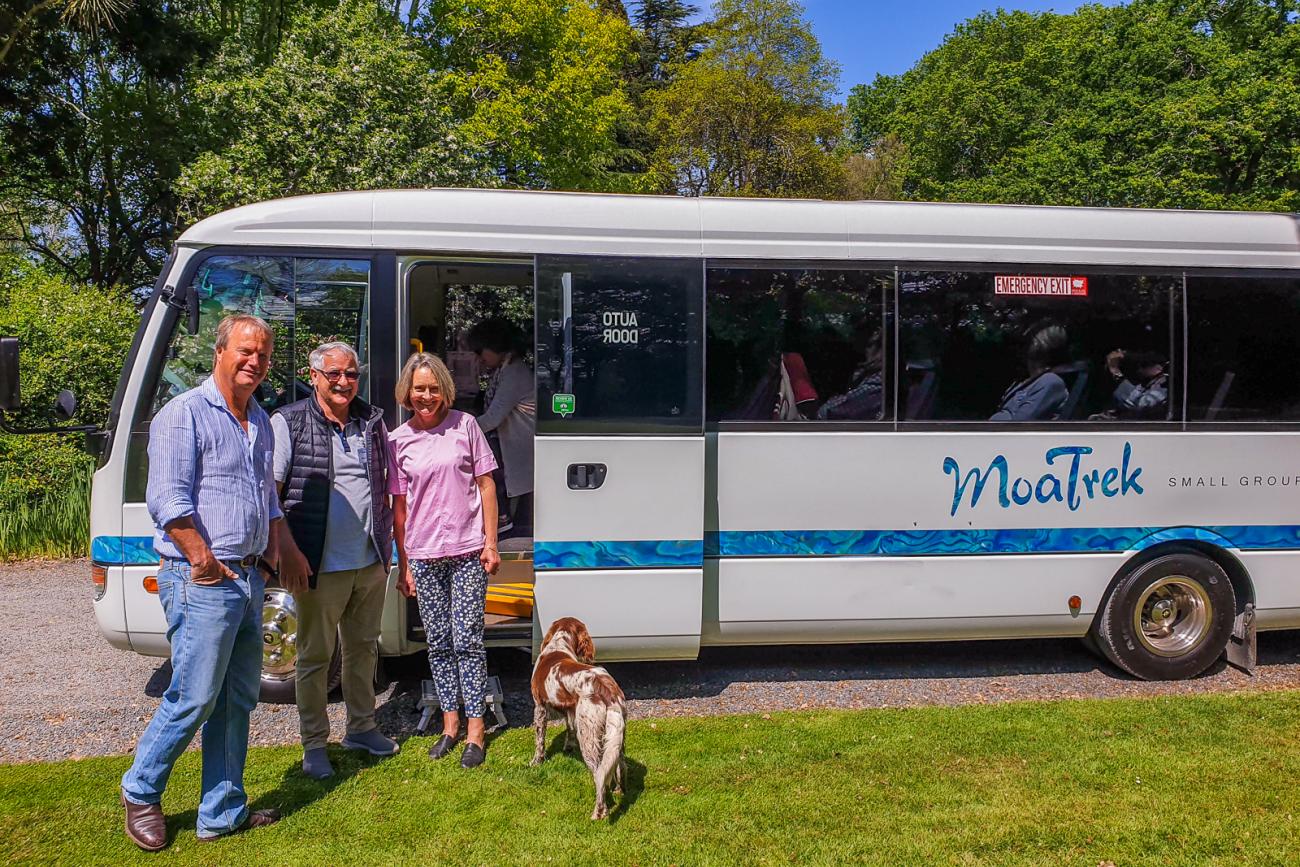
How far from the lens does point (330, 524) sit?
4.58 m

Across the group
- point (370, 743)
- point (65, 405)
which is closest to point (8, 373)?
point (65, 405)

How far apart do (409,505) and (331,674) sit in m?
1.66

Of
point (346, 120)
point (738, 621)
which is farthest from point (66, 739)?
point (346, 120)

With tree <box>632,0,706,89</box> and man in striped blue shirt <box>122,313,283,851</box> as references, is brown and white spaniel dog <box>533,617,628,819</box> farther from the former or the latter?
tree <box>632,0,706,89</box>

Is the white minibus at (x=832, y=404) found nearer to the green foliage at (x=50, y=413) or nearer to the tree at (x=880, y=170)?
the green foliage at (x=50, y=413)

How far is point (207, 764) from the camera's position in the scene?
415 centimetres

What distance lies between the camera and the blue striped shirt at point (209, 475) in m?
3.68

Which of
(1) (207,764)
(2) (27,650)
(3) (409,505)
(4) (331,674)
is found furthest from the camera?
(2) (27,650)

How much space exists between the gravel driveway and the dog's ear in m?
1.01

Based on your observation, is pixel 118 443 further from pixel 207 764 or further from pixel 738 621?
pixel 738 621

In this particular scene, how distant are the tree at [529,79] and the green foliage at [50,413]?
43.1ft

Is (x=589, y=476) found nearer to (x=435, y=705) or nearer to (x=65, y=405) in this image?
(x=435, y=705)

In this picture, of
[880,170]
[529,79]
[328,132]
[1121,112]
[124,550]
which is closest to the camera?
[124,550]

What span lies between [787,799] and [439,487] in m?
2.32
